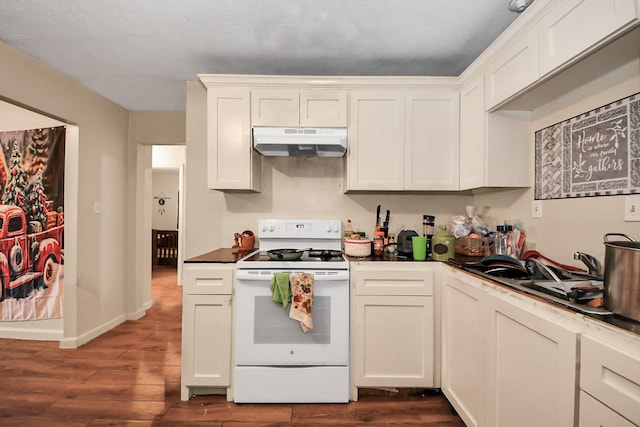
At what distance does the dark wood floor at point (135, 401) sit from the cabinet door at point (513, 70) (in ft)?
6.36

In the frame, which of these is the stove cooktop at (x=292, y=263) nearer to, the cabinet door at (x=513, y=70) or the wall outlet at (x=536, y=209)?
the wall outlet at (x=536, y=209)

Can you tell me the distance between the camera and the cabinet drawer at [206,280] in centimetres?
197

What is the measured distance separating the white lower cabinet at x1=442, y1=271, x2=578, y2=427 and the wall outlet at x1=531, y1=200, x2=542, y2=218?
65cm

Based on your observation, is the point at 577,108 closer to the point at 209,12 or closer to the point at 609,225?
the point at 609,225

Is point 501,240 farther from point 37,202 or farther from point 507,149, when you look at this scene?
point 37,202

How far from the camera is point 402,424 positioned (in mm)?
1777

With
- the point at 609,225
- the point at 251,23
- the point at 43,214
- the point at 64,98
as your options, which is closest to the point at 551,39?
the point at 609,225

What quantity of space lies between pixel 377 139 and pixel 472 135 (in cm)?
66

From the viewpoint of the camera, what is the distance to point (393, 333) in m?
2.00

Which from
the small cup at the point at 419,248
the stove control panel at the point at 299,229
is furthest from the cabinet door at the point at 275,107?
the small cup at the point at 419,248

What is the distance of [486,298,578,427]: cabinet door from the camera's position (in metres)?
0.99

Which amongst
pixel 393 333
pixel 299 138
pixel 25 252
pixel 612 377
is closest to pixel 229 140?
pixel 299 138

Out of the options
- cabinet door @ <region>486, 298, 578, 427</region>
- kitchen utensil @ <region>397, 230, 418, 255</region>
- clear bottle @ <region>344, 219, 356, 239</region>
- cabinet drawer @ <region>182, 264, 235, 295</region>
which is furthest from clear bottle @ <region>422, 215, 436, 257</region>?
cabinet drawer @ <region>182, 264, 235, 295</region>

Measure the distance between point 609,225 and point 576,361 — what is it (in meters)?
0.85
